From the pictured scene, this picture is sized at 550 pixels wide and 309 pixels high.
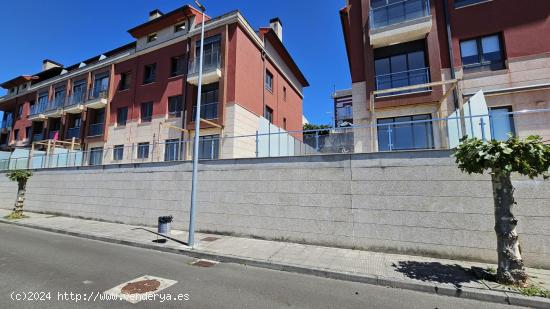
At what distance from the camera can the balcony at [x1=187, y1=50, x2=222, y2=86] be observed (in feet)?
59.2

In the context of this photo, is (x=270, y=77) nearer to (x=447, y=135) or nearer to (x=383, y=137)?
(x=383, y=137)

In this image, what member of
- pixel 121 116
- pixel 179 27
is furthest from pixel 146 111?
pixel 179 27

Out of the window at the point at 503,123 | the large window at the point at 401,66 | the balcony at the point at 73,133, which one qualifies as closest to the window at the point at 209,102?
the large window at the point at 401,66

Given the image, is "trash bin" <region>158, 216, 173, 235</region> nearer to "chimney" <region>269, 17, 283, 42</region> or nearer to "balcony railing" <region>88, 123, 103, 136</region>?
"balcony railing" <region>88, 123, 103, 136</region>

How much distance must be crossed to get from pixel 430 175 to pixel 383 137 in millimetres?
2344

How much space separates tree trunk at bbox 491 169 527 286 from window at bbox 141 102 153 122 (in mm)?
20890

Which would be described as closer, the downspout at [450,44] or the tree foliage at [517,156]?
the tree foliage at [517,156]

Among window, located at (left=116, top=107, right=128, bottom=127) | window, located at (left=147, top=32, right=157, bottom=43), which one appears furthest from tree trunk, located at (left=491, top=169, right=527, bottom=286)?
window, located at (left=147, top=32, right=157, bottom=43)

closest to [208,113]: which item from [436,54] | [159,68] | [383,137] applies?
[159,68]

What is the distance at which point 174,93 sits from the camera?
19875 millimetres

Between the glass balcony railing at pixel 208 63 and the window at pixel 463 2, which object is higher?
the window at pixel 463 2

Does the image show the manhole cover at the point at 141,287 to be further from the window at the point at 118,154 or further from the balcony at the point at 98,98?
the balcony at the point at 98,98

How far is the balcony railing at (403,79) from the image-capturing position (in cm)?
1359

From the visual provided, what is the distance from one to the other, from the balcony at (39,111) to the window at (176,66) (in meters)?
17.1
